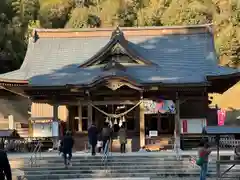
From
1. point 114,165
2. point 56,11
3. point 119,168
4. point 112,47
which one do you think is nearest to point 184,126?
point 112,47

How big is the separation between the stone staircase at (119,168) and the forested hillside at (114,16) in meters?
25.9

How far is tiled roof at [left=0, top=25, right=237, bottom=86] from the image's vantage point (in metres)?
24.6

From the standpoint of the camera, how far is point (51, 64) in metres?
27.5

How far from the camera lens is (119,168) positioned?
19.0 m

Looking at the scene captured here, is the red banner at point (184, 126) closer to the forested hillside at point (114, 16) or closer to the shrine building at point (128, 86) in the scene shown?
the shrine building at point (128, 86)

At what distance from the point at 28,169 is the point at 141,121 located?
21.7 ft

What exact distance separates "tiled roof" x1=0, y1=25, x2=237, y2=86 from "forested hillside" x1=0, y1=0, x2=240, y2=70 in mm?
15740

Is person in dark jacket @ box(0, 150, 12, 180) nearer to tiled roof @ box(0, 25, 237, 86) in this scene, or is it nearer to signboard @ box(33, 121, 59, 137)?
tiled roof @ box(0, 25, 237, 86)

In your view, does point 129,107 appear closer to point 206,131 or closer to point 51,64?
point 51,64

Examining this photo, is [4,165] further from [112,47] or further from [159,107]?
[112,47]

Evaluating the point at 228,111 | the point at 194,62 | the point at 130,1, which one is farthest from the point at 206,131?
the point at 130,1

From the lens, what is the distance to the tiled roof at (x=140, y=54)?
80.8ft

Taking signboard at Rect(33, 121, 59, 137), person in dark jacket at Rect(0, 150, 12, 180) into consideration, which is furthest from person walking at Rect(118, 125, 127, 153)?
person in dark jacket at Rect(0, 150, 12, 180)

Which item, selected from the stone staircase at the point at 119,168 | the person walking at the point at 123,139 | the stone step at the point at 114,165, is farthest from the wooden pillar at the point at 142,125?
the stone step at the point at 114,165
